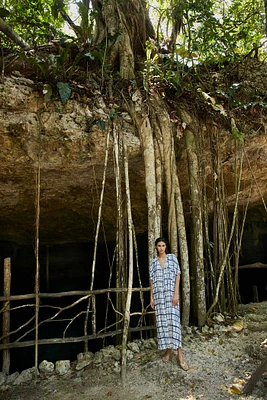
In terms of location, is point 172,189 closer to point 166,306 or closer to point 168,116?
point 168,116

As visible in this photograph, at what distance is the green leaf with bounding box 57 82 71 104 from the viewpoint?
3150 millimetres

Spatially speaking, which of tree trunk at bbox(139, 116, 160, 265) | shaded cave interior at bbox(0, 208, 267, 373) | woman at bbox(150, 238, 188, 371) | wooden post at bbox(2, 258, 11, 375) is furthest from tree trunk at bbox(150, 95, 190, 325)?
shaded cave interior at bbox(0, 208, 267, 373)

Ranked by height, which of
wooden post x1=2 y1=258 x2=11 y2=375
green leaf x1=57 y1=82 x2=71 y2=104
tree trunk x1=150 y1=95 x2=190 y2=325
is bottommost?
wooden post x1=2 y1=258 x2=11 y2=375

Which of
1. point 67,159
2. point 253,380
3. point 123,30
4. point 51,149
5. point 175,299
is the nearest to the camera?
point 253,380

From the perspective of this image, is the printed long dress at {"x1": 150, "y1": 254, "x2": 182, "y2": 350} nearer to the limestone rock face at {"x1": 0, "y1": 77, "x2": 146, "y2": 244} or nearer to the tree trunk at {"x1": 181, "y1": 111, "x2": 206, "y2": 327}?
the tree trunk at {"x1": 181, "y1": 111, "x2": 206, "y2": 327}

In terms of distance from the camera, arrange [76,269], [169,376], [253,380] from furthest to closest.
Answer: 1. [76,269]
2. [169,376]
3. [253,380]

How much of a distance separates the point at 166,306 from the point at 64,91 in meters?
2.39

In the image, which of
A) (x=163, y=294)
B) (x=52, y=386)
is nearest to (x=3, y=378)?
(x=52, y=386)

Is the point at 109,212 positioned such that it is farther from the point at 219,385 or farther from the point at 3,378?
the point at 219,385

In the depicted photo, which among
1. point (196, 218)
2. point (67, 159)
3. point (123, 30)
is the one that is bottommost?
point (196, 218)

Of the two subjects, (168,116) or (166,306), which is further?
(168,116)

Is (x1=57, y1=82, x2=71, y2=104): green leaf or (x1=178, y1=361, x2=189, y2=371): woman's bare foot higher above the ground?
(x1=57, y1=82, x2=71, y2=104): green leaf

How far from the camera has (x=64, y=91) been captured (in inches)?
125

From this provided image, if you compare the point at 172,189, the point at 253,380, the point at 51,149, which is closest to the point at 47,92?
the point at 51,149
